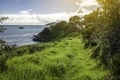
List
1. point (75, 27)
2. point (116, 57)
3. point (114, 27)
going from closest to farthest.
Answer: point (116, 57)
point (114, 27)
point (75, 27)

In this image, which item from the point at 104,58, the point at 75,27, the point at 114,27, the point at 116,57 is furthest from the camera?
the point at 75,27

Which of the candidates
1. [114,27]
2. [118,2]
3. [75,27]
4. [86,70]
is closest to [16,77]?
[86,70]

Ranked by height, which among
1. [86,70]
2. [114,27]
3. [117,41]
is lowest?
[86,70]

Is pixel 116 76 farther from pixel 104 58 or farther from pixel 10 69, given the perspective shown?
pixel 10 69

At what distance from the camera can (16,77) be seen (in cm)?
1603

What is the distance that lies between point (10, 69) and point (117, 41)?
892 centimetres

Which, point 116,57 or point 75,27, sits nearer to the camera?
point 116,57

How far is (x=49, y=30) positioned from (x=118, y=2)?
282 ft

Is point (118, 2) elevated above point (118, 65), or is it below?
above

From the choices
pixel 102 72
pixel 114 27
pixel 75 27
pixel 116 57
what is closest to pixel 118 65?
pixel 116 57

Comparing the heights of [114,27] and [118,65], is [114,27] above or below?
above

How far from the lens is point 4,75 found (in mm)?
16062

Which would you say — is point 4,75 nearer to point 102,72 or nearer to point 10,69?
point 10,69

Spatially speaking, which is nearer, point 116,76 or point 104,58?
point 116,76
